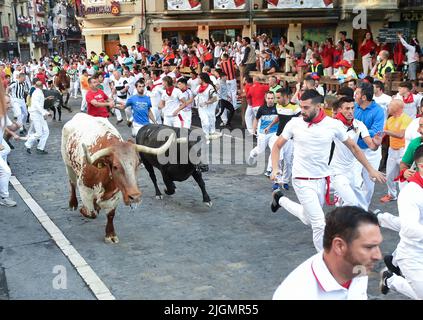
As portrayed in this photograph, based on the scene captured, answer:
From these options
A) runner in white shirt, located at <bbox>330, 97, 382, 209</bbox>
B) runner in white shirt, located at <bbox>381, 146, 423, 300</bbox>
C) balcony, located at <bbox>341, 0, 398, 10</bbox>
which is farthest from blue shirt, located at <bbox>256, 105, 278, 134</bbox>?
balcony, located at <bbox>341, 0, 398, 10</bbox>

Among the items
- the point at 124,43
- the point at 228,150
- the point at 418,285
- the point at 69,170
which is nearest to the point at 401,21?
the point at 124,43

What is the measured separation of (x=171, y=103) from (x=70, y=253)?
632 centimetres

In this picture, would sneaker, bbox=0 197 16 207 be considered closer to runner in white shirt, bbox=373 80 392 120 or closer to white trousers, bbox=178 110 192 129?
white trousers, bbox=178 110 192 129

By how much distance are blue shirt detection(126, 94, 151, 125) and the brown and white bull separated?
3011mm

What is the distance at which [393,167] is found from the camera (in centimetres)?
870

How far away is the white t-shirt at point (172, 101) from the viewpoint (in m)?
12.5

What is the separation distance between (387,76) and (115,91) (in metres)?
10.4

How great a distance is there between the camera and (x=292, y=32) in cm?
3222

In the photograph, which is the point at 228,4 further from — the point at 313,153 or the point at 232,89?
the point at 313,153

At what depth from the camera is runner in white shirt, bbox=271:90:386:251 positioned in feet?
19.8

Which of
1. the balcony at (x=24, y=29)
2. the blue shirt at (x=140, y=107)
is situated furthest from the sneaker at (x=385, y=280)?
the balcony at (x=24, y=29)

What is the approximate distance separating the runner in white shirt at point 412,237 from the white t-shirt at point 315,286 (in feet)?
6.08

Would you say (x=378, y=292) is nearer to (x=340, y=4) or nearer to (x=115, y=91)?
(x=115, y=91)

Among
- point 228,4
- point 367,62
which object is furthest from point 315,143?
point 228,4
